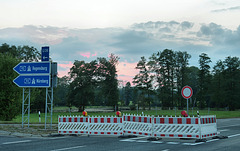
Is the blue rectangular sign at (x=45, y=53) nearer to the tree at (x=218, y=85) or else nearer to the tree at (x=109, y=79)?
the tree at (x=109, y=79)

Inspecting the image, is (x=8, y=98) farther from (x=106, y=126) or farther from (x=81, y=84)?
(x=81, y=84)

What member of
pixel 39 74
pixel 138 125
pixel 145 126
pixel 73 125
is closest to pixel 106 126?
pixel 138 125

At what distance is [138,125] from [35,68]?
30.2 ft

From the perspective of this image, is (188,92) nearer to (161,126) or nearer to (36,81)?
(161,126)

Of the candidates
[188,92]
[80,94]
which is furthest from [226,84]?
[188,92]

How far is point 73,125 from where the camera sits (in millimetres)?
17016

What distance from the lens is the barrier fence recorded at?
13.8m

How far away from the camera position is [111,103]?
77.5 m

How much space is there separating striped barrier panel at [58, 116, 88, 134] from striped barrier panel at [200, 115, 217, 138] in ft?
21.4

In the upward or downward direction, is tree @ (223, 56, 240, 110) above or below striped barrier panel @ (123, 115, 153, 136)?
above

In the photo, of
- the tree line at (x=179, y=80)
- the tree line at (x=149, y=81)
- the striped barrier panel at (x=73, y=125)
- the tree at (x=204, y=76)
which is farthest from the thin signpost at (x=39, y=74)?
the tree at (x=204, y=76)

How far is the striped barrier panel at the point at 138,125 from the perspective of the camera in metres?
14.8

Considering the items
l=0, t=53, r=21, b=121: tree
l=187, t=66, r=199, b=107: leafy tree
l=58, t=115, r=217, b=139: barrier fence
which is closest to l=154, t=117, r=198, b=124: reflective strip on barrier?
l=58, t=115, r=217, b=139: barrier fence

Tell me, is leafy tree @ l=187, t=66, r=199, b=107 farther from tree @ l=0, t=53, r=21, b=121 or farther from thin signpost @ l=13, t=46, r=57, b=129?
thin signpost @ l=13, t=46, r=57, b=129
